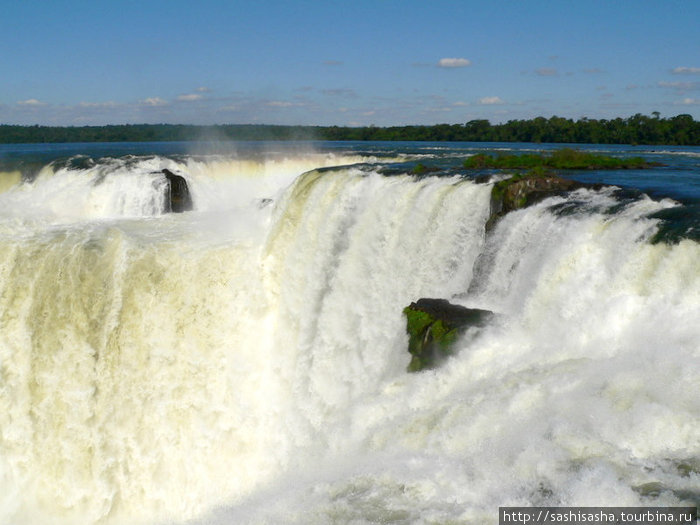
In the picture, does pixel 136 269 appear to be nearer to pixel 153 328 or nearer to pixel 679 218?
pixel 153 328

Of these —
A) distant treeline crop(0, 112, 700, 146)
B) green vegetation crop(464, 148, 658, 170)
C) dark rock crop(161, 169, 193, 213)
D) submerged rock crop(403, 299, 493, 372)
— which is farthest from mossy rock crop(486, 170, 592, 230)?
distant treeline crop(0, 112, 700, 146)

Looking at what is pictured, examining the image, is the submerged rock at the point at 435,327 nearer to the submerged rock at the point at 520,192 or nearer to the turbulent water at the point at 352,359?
the turbulent water at the point at 352,359

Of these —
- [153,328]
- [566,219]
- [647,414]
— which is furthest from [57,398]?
[647,414]

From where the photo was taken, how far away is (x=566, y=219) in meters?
9.32

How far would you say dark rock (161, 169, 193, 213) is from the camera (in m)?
21.3

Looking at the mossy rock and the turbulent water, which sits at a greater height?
the mossy rock

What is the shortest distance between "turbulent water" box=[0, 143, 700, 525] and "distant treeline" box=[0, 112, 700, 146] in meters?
23.1

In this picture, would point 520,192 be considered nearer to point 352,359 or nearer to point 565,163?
point 352,359

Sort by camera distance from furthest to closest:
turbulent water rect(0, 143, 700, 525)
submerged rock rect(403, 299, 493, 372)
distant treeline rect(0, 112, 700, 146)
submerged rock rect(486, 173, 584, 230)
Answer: distant treeline rect(0, 112, 700, 146)
submerged rock rect(486, 173, 584, 230)
submerged rock rect(403, 299, 493, 372)
turbulent water rect(0, 143, 700, 525)

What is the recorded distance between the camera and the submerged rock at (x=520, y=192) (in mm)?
10695

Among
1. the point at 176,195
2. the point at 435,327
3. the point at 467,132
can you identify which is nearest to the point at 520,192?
the point at 435,327

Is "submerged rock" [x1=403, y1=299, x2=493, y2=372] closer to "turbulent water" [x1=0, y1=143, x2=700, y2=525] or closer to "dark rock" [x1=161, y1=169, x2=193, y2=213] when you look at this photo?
"turbulent water" [x1=0, y1=143, x2=700, y2=525]

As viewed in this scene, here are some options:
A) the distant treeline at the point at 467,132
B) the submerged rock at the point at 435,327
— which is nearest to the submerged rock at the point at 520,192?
the submerged rock at the point at 435,327

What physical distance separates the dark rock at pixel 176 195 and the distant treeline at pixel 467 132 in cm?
2734
